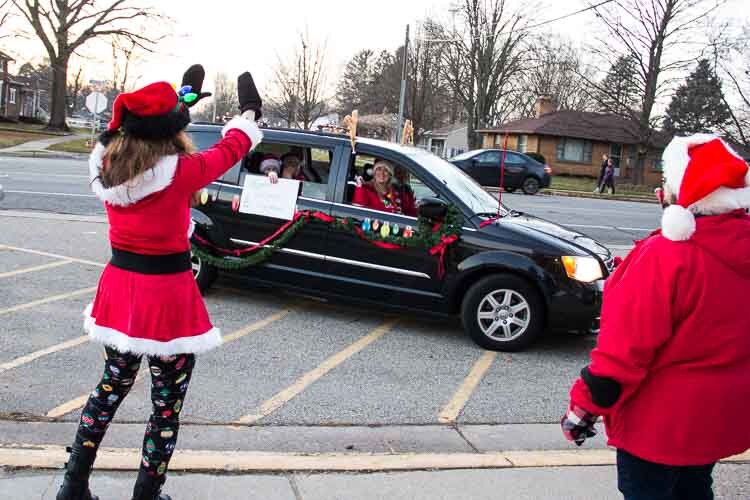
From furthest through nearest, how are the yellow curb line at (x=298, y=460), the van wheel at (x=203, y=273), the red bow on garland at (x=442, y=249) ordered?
1. the van wheel at (x=203, y=273)
2. the red bow on garland at (x=442, y=249)
3. the yellow curb line at (x=298, y=460)

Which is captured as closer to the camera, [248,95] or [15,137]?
[248,95]

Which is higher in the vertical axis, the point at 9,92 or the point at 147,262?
the point at 9,92

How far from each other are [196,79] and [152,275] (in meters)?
0.92

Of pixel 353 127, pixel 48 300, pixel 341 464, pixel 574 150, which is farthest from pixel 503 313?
pixel 574 150

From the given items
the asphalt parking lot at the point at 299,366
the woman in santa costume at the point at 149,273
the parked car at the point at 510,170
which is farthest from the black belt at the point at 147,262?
the parked car at the point at 510,170

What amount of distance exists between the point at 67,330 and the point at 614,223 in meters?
13.6

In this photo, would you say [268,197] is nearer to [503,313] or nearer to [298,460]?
[503,313]

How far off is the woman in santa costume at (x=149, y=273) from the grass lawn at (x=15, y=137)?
29.9 m

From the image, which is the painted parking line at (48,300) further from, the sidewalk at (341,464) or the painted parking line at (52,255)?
the sidewalk at (341,464)

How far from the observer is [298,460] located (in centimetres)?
366

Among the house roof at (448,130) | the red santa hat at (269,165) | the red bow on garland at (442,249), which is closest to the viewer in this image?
the red bow on garland at (442,249)

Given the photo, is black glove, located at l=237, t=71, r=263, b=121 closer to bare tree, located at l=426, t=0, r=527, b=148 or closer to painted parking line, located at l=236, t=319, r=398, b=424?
painted parking line, located at l=236, t=319, r=398, b=424

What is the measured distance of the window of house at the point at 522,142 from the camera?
147 feet

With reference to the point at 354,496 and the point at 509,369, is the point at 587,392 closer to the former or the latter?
the point at 354,496
